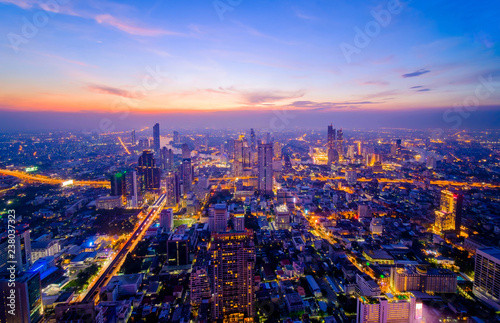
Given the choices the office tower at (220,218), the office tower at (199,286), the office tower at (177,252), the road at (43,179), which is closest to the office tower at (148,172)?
the road at (43,179)

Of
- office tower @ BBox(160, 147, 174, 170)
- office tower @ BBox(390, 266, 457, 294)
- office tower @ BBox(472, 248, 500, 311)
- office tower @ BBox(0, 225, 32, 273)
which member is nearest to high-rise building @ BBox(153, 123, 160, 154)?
office tower @ BBox(160, 147, 174, 170)

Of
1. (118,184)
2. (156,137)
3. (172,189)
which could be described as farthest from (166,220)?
(156,137)

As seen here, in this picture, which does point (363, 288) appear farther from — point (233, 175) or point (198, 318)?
point (233, 175)

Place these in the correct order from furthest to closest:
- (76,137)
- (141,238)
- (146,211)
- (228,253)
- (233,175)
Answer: (76,137) → (233,175) → (146,211) → (141,238) → (228,253)

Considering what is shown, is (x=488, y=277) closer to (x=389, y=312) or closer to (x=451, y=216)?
(x=389, y=312)

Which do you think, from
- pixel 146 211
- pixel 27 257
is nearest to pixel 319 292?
pixel 27 257

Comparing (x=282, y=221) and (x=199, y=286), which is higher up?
(x=282, y=221)
